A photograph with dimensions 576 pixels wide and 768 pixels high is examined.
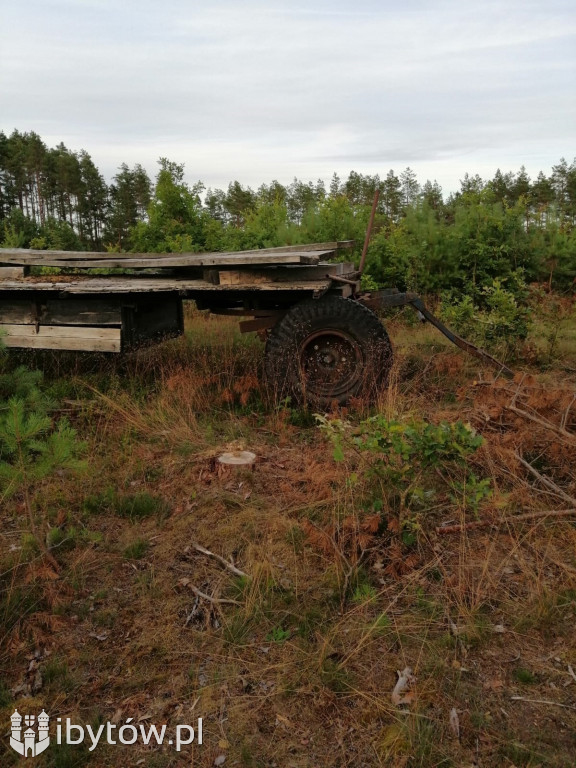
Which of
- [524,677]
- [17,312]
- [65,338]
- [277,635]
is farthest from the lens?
[17,312]

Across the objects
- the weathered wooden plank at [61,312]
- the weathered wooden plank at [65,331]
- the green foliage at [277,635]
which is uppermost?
the weathered wooden plank at [61,312]

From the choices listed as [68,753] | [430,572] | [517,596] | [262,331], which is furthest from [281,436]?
[68,753]

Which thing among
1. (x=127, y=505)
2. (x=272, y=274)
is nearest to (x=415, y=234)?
(x=272, y=274)

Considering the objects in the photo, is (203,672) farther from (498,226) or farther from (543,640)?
(498,226)

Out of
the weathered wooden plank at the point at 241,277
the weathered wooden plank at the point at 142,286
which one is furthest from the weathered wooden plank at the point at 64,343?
the weathered wooden plank at the point at 241,277

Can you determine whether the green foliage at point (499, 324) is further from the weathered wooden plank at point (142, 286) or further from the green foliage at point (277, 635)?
the green foliage at point (277, 635)

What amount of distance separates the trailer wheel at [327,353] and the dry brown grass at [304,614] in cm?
103

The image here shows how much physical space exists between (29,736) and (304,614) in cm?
130

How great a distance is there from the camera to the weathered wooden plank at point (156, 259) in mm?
5375

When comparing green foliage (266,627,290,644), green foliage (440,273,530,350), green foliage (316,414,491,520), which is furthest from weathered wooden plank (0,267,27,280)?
green foliage (440,273,530,350)

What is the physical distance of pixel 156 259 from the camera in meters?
6.11

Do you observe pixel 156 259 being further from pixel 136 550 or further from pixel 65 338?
pixel 136 550

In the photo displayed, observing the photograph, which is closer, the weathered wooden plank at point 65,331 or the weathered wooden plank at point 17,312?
the weathered wooden plank at point 65,331

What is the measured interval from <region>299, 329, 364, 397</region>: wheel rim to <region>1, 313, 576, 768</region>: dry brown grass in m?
1.08
